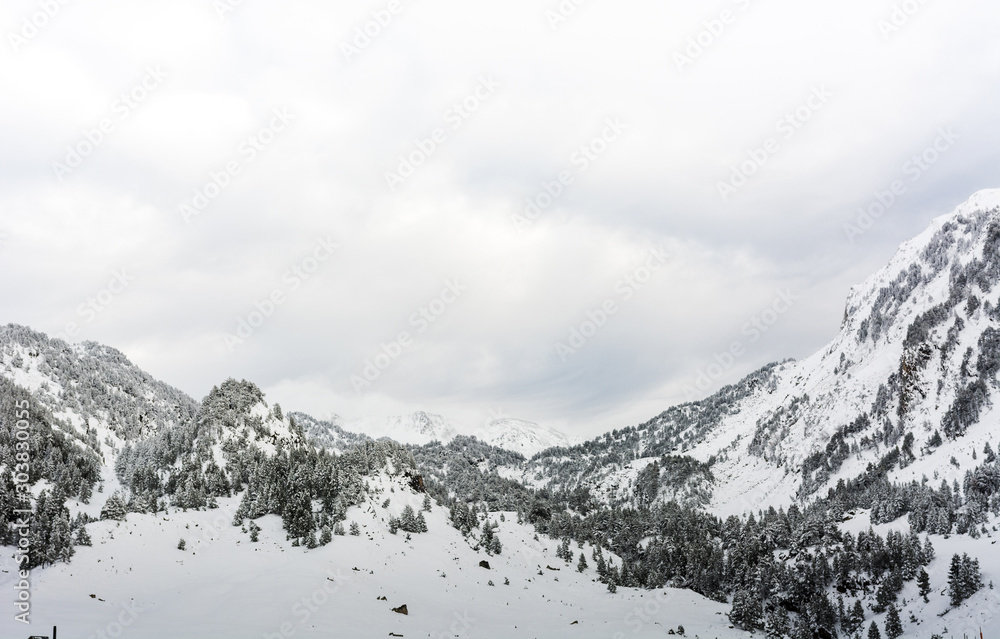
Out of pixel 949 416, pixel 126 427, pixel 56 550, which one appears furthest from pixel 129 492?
pixel 949 416

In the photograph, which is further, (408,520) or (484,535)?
(484,535)

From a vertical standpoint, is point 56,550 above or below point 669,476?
below

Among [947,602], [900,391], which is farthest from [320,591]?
[900,391]

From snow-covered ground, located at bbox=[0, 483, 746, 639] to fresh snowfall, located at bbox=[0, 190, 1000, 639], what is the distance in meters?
0.27

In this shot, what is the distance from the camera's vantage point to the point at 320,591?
149ft

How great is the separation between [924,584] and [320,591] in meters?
63.4

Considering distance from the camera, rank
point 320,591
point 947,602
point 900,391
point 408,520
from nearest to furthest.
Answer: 1. point 320,591
2. point 947,602
3. point 408,520
4. point 900,391

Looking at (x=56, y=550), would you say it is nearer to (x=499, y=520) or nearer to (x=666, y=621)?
(x=666, y=621)

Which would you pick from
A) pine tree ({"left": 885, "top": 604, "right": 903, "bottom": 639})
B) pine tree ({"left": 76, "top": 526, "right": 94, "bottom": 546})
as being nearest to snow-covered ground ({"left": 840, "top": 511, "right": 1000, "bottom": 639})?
pine tree ({"left": 885, "top": 604, "right": 903, "bottom": 639})

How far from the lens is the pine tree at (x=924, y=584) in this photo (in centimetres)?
5522

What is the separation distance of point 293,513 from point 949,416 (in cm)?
12559

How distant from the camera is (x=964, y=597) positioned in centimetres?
5044

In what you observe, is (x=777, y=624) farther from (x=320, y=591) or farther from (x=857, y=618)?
(x=320, y=591)

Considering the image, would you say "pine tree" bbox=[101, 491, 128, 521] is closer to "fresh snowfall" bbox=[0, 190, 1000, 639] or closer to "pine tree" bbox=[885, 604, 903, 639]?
"fresh snowfall" bbox=[0, 190, 1000, 639]
